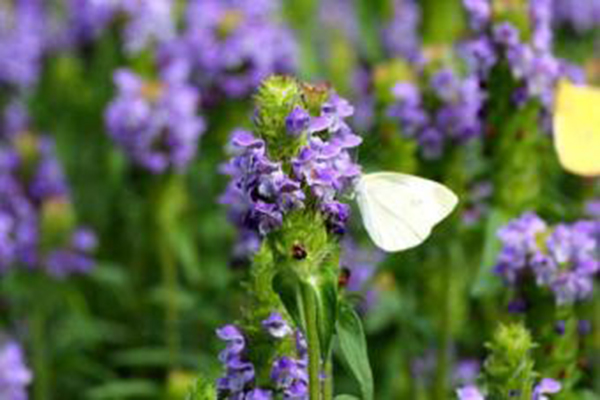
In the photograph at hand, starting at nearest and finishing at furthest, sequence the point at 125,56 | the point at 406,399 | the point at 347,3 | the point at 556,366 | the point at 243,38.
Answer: the point at 556,366 → the point at 406,399 → the point at 243,38 → the point at 125,56 → the point at 347,3

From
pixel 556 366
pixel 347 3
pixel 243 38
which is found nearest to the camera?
pixel 556 366

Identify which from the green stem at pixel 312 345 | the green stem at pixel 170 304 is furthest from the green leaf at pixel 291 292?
the green stem at pixel 170 304

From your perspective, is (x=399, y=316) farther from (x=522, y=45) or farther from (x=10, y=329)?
(x=10, y=329)

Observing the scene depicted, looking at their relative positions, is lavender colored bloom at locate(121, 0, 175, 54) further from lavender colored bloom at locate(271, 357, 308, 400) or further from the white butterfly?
lavender colored bloom at locate(271, 357, 308, 400)

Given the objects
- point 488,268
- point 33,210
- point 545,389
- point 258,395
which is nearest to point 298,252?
point 258,395

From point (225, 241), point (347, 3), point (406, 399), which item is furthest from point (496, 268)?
point (347, 3)
